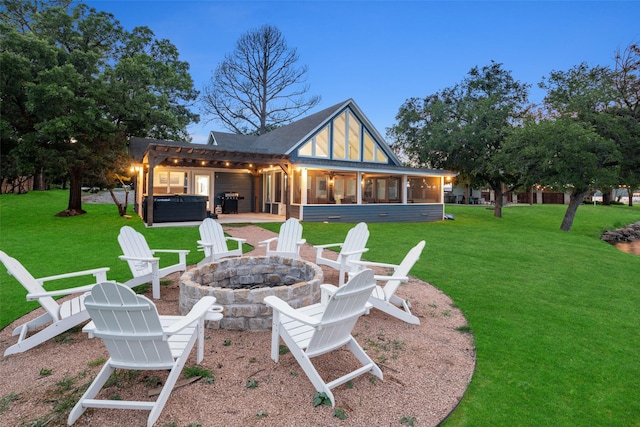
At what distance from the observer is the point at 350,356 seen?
3.11 m

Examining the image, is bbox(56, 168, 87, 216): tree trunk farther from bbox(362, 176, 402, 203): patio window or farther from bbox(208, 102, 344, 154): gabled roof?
bbox(362, 176, 402, 203): patio window

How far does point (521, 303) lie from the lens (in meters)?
4.62

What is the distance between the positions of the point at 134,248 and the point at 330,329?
12.0ft

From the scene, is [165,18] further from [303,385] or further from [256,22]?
[303,385]

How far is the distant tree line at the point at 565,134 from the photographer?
43.4 feet

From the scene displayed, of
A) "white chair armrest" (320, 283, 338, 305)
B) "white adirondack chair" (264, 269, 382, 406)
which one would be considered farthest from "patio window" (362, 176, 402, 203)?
"white adirondack chair" (264, 269, 382, 406)

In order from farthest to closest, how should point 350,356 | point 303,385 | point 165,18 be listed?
1. point 165,18
2. point 350,356
3. point 303,385

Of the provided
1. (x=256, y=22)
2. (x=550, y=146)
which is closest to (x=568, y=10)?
(x=550, y=146)

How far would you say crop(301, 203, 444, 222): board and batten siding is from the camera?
14.1m

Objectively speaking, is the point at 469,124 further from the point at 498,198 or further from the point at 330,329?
the point at 330,329

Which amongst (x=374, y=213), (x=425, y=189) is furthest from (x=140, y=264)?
(x=425, y=189)

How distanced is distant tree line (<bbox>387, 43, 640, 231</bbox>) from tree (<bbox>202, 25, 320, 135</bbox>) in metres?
13.7

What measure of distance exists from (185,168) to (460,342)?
14.8 metres

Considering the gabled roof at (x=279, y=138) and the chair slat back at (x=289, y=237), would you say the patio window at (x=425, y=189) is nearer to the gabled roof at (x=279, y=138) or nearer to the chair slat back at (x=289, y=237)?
the gabled roof at (x=279, y=138)
